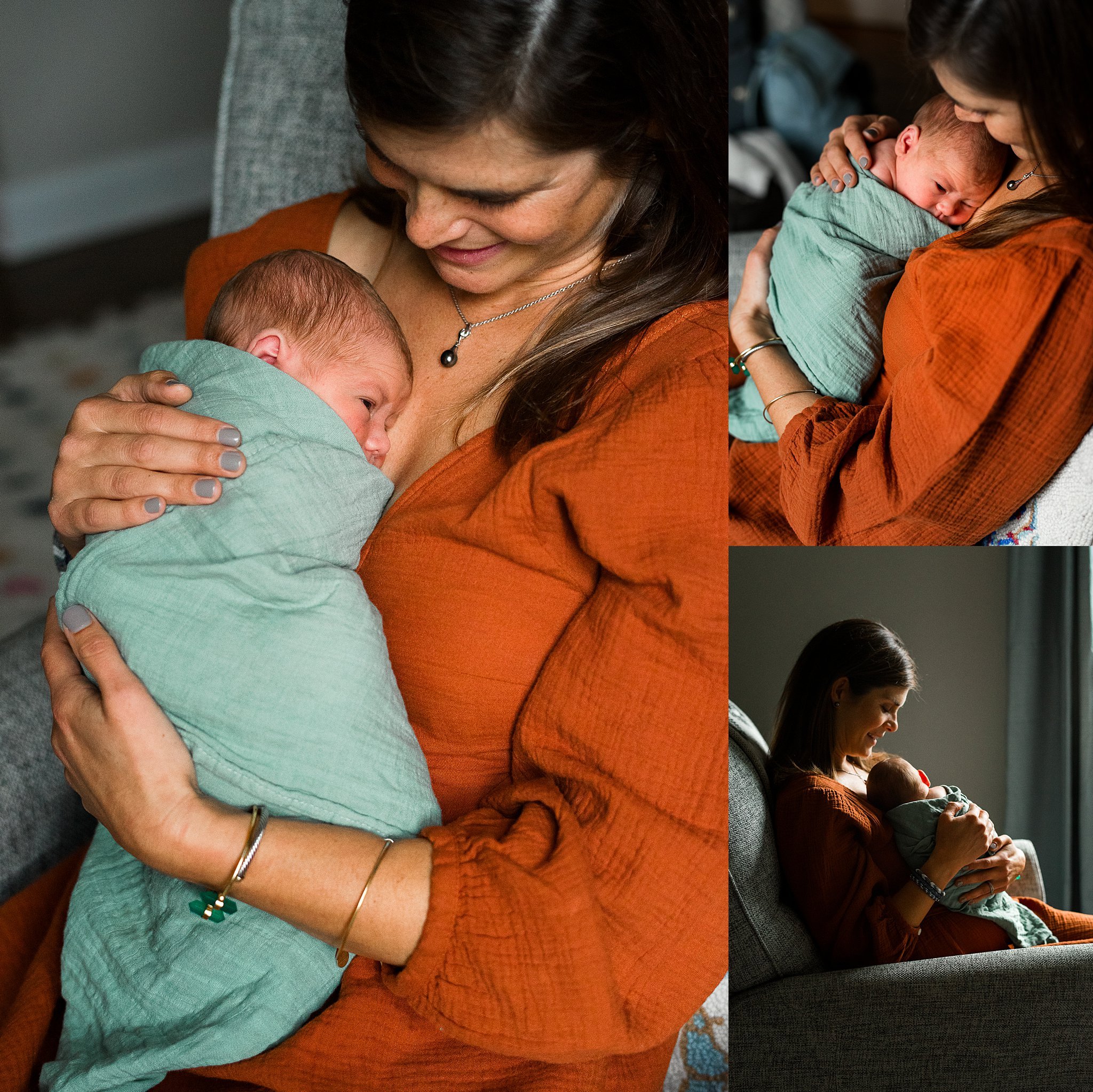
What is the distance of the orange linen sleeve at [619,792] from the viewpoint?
0.50 metres

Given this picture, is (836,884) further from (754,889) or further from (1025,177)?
(1025,177)

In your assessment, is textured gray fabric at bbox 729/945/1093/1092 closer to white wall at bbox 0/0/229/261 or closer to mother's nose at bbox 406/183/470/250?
mother's nose at bbox 406/183/470/250

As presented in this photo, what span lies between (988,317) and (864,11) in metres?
0.15

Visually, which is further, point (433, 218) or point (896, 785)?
point (433, 218)

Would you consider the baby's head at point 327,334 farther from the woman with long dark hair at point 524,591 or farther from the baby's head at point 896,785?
the baby's head at point 896,785

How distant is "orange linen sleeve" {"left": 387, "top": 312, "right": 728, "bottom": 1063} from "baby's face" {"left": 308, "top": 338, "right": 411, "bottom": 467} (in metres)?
0.11

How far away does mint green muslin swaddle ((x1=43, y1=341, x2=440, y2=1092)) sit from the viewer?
547 mm

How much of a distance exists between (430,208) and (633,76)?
0.44ft

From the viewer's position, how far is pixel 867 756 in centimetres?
47

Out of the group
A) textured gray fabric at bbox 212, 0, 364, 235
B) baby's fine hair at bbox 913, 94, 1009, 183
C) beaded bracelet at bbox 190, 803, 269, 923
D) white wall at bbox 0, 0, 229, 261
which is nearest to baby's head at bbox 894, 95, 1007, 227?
baby's fine hair at bbox 913, 94, 1009, 183

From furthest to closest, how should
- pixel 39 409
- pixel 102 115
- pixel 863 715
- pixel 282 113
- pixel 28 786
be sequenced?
1. pixel 102 115
2. pixel 39 409
3. pixel 282 113
4. pixel 28 786
5. pixel 863 715

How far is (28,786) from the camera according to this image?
77 centimetres

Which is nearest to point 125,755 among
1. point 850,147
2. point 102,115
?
point 850,147

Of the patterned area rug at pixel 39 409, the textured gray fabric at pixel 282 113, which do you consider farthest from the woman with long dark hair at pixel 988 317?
the patterned area rug at pixel 39 409
